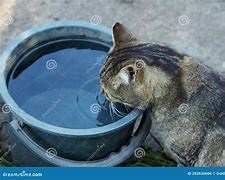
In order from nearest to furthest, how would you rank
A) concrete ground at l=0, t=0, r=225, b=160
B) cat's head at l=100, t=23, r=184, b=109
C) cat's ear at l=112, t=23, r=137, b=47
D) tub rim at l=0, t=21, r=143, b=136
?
tub rim at l=0, t=21, r=143, b=136 → cat's head at l=100, t=23, r=184, b=109 → cat's ear at l=112, t=23, r=137, b=47 → concrete ground at l=0, t=0, r=225, b=160

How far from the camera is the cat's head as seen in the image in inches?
129

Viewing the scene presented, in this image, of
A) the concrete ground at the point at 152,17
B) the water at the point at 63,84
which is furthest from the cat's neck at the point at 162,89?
the concrete ground at the point at 152,17

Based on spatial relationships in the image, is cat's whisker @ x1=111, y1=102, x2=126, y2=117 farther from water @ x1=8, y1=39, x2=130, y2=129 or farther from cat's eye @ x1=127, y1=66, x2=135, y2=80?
cat's eye @ x1=127, y1=66, x2=135, y2=80

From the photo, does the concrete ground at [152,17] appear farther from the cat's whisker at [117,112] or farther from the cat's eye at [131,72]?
the cat's eye at [131,72]

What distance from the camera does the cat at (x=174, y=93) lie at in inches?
131

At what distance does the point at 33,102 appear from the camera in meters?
3.53

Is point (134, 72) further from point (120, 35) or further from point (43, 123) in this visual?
point (43, 123)

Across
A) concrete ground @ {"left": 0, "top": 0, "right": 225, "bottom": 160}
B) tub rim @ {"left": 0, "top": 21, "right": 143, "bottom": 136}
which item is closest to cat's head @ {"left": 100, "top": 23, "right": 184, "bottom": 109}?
tub rim @ {"left": 0, "top": 21, "right": 143, "bottom": 136}

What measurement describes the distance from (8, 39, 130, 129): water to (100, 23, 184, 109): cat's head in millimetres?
162

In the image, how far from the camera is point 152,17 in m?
4.65

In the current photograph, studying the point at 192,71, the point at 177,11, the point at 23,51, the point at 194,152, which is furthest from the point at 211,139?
the point at 177,11

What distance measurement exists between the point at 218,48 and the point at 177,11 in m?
0.45

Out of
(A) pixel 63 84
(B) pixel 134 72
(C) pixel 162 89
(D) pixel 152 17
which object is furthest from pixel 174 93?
(D) pixel 152 17
